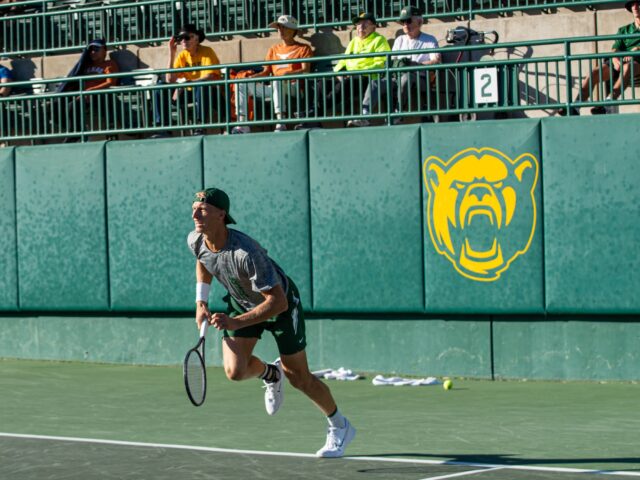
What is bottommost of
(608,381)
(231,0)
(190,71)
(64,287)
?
(608,381)

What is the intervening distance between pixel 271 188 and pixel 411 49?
2.42m

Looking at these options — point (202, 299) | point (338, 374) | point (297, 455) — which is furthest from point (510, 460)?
point (338, 374)

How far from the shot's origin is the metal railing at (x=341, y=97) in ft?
47.8

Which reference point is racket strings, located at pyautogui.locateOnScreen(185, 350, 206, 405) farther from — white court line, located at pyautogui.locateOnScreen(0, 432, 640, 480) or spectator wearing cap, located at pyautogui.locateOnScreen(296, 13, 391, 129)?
spectator wearing cap, located at pyautogui.locateOnScreen(296, 13, 391, 129)

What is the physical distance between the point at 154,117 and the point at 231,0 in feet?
11.8

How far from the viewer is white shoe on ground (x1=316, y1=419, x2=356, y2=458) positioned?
9312 millimetres

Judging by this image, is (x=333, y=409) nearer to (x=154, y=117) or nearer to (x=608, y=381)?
(x=608, y=381)

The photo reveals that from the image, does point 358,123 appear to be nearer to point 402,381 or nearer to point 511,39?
point 511,39

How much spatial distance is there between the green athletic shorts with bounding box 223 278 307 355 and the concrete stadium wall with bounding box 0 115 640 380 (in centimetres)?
527

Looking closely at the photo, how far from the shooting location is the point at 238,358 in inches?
367

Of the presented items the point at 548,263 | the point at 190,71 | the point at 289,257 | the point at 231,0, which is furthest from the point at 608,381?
the point at 231,0

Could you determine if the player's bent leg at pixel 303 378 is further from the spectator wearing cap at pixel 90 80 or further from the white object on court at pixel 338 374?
the spectator wearing cap at pixel 90 80

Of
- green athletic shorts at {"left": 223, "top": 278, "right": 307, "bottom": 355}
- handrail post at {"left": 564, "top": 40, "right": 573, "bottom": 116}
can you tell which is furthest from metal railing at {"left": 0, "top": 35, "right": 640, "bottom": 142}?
green athletic shorts at {"left": 223, "top": 278, "right": 307, "bottom": 355}

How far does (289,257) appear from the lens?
15.5 m
